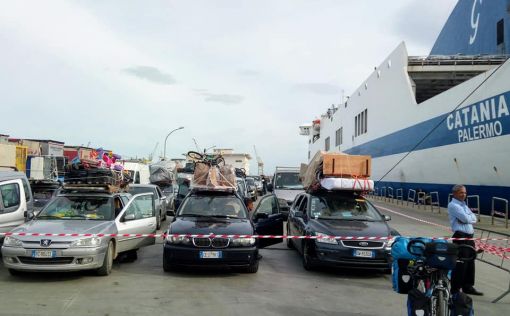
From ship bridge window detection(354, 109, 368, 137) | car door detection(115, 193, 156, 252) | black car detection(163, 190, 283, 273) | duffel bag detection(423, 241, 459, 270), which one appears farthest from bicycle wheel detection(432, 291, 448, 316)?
ship bridge window detection(354, 109, 368, 137)

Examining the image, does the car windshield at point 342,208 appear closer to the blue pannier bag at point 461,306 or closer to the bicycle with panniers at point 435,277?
the bicycle with panniers at point 435,277

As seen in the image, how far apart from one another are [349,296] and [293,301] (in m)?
0.92

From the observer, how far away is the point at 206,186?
9898 millimetres

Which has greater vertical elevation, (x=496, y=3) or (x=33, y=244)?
(x=496, y=3)

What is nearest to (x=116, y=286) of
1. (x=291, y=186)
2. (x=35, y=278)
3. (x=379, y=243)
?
(x=35, y=278)

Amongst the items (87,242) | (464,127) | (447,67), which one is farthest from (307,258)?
(447,67)

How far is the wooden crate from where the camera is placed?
9.95 meters

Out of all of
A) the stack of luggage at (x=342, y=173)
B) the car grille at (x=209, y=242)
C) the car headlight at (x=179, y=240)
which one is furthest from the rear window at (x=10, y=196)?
the stack of luggage at (x=342, y=173)

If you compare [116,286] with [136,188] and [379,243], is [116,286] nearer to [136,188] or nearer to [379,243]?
[379,243]

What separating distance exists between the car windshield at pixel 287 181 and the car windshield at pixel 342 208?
1079 cm

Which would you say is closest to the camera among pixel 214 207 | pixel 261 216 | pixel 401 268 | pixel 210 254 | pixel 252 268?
pixel 401 268

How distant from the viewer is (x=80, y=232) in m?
7.50

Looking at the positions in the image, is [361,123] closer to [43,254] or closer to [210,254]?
[210,254]

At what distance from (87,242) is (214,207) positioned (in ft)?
8.55
